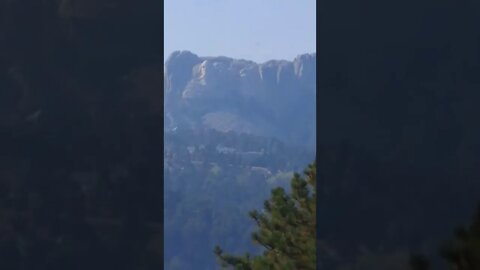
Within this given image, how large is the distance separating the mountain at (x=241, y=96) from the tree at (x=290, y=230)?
186 ft

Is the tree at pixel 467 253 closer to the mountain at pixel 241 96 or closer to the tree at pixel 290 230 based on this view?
the tree at pixel 290 230

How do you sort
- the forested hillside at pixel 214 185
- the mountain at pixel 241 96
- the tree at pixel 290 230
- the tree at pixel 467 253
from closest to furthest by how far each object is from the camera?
the tree at pixel 467 253, the tree at pixel 290 230, the forested hillside at pixel 214 185, the mountain at pixel 241 96

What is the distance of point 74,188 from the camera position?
489cm

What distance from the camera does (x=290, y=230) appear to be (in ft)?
43.8

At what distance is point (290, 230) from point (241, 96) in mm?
63981

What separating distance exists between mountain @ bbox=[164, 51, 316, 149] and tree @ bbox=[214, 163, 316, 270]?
5670 centimetres

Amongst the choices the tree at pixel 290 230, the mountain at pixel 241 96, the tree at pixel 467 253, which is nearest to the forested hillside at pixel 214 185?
the mountain at pixel 241 96

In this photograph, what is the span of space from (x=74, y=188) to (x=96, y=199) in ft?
0.41

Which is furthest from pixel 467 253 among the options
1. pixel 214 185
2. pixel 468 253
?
pixel 214 185

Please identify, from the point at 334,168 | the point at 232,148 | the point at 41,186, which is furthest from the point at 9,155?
the point at 232,148

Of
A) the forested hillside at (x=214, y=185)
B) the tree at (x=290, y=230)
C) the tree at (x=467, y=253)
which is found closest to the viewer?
the tree at (x=467, y=253)

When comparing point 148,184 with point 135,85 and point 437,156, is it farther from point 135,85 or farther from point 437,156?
point 437,156

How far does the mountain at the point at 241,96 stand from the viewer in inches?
2916

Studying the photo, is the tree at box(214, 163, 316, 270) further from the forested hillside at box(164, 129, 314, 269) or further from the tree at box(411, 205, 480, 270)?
the forested hillside at box(164, 129, 314, 269)
